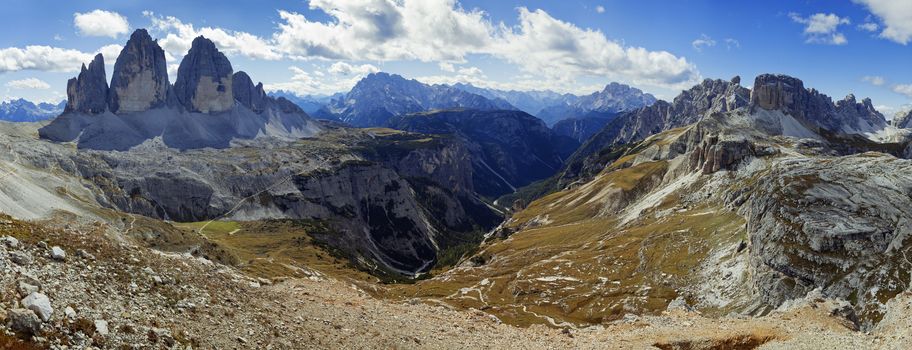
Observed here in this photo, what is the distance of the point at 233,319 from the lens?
3262cm

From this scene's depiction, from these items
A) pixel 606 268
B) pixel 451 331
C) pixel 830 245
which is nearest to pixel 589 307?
pixel 606 268

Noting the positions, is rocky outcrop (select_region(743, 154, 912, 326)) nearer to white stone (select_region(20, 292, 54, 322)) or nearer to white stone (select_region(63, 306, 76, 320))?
white stone (select_region(63, 306, 76, 320))

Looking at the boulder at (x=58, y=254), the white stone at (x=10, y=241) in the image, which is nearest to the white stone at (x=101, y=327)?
the boulder at (x=58, y=254)

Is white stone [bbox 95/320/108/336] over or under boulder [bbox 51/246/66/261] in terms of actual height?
under

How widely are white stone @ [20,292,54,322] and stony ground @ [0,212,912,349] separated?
4 centimetres

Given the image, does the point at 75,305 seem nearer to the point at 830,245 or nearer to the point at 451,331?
the point at 451,331

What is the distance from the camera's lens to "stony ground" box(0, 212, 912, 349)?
24.7 m

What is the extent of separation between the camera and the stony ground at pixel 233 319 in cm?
2473

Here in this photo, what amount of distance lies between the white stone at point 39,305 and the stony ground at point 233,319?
44mm

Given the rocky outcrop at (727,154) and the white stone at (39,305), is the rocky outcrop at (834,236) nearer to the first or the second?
Answer: the rocky outcrop at (727,154)

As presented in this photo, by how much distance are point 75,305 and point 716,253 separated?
118168mm

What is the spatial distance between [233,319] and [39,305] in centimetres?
1079

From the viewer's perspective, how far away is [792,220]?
99125mm

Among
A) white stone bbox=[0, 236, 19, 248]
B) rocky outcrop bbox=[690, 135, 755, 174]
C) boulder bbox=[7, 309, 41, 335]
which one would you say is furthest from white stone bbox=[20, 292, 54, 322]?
rocky outcrop bbox=[690, 135, 755, 174]
